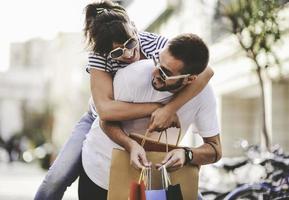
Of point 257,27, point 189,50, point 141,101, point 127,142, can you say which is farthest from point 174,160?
point 257,27

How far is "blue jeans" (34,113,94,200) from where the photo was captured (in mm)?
3770

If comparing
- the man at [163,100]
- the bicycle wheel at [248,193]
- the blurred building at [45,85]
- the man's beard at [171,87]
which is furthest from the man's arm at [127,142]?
the blurred building at [45,85]

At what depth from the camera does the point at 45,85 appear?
91875 millimetres

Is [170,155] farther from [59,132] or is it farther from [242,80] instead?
[59,132]

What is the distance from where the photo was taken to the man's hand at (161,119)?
329 centimetres

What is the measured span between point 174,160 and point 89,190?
569 millimetres

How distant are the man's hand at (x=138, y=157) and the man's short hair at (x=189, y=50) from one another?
1.20 feet

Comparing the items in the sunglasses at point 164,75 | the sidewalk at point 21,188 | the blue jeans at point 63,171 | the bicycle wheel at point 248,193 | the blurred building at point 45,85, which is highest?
the sunglasses at point 164,75

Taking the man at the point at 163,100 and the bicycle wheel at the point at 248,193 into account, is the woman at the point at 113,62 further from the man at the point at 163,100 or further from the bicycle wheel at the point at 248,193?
the bicycle wheel at the point at 248,193

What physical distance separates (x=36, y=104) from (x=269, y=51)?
7854cm

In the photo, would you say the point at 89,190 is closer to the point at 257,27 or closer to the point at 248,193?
the point at 248,193

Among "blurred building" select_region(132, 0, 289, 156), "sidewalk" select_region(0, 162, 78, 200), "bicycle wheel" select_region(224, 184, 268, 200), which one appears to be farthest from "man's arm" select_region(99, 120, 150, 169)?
"blurred building" select_region(132, 0, 289, 156)

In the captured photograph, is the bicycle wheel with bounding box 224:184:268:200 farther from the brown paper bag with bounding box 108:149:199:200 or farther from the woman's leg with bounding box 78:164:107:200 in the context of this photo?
the brown paper bag with bounding box 108:149:199:200

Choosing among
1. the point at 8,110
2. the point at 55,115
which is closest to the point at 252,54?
the point at 55,115
